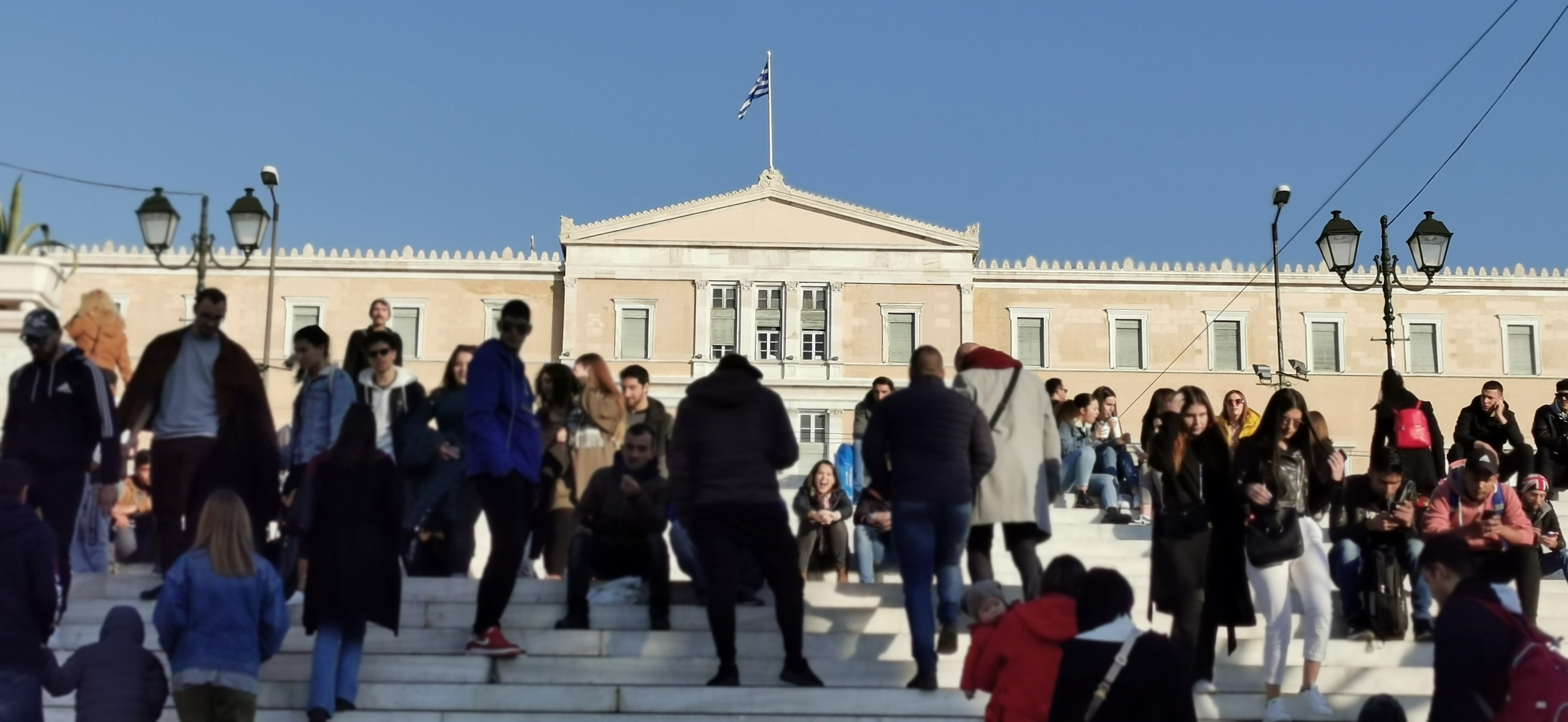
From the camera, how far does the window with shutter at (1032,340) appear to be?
4369 cm

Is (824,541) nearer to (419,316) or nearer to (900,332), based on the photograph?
(900,332)

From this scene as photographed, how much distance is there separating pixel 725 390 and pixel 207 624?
238cm

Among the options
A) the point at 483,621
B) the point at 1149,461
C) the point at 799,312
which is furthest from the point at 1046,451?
the point at 799,312

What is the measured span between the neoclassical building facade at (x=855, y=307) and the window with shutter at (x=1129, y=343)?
42 mm

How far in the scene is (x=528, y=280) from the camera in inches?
1718

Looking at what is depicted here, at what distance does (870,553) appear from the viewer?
1068 centimetres

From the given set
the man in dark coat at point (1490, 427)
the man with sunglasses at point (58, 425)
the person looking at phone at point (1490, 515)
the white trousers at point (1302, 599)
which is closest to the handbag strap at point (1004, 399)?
the white trousers at point (1302, 599)

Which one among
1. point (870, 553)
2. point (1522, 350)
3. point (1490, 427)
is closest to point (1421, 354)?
point (1522, 350)

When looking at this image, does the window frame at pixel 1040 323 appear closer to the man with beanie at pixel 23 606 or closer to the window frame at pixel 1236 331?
the window frame at pixel 1236 331

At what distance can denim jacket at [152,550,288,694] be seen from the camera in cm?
643

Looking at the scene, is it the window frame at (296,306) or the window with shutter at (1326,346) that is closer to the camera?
the window frame at (296,306)

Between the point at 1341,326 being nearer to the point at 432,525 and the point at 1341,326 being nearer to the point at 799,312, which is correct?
the point at 799,312

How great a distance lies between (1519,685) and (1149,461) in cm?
312

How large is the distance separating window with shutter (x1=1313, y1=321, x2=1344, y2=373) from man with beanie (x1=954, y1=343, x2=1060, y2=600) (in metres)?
37.7
